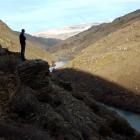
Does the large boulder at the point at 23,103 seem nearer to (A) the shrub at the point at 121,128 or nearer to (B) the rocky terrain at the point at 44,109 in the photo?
(B) the rocky terrain at the point at 44,109

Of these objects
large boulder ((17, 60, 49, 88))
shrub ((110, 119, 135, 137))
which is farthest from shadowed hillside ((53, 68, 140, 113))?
large boulder ((17, 60, 49, 88))

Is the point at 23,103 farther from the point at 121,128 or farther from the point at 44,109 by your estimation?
the point at 121,128

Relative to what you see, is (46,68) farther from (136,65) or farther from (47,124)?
(136,65)

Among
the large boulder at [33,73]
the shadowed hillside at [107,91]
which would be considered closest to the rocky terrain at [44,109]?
the large boulder at [33,73]

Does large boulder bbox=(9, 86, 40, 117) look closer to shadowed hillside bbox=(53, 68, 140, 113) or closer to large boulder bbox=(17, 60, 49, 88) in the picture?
large boulder bbox=(17, 60, 49, 88)

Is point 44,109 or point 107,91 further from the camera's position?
point 107,91

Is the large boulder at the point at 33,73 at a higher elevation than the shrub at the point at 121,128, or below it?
higher

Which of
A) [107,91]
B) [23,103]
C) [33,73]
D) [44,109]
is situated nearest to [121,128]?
[44,109]
